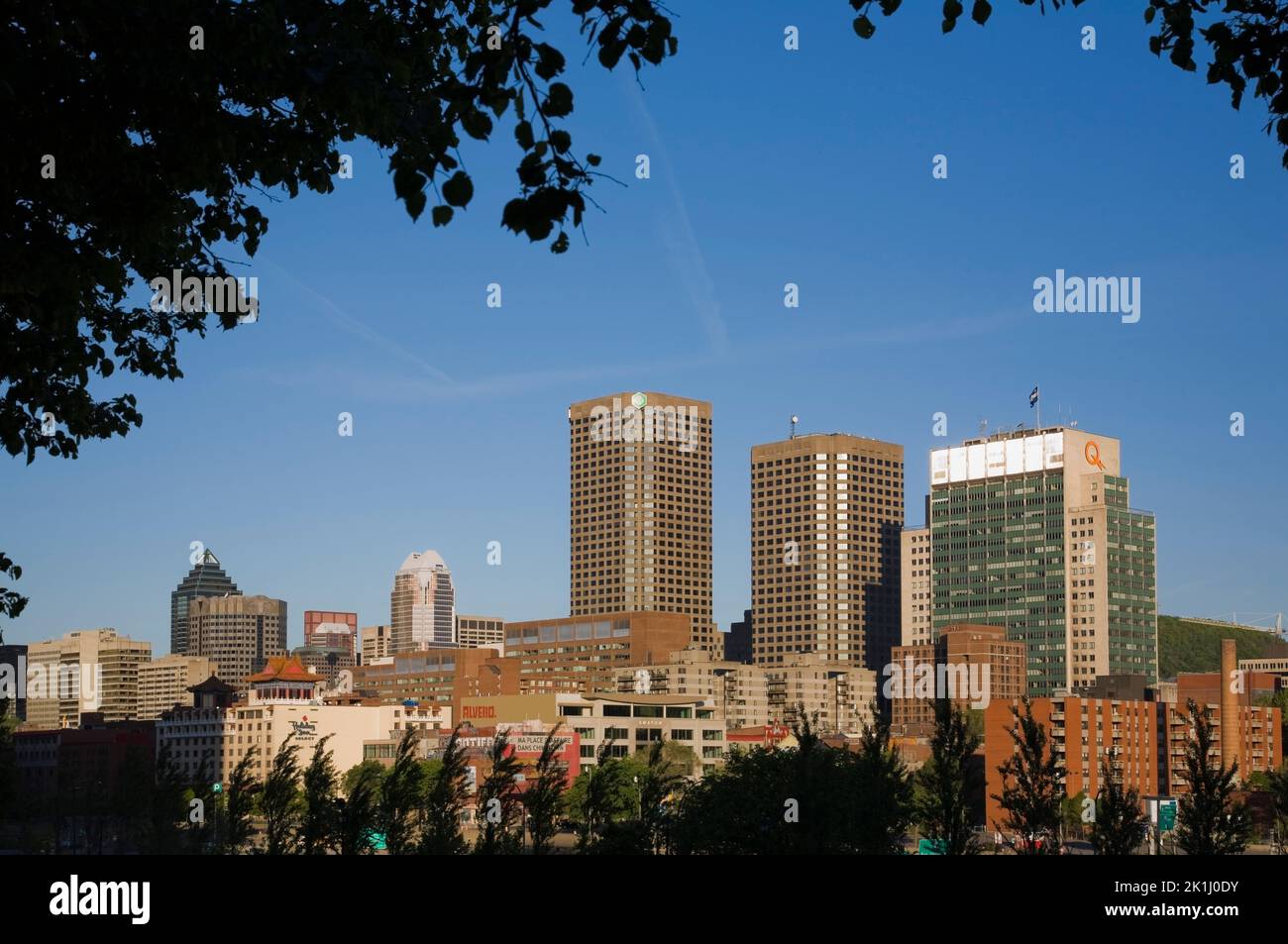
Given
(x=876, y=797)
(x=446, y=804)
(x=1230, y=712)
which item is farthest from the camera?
(x=1230, y=712)

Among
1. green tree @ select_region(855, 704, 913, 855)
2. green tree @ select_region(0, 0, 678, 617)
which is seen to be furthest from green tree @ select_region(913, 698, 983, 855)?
green tree @ select_region(0, 0, 678, 617)

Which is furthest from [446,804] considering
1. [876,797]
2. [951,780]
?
[951,780]

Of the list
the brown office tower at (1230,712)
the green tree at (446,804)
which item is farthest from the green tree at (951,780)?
the brown office tower at (1230,712)

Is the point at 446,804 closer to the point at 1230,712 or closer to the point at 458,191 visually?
the point at 458,191

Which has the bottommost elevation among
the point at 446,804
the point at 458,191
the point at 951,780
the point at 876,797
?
the point at 876,797

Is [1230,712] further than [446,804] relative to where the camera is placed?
Yes

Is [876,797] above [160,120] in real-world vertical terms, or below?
below

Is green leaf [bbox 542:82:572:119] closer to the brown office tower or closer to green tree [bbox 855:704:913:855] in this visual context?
green tree [bbox 855:704:913:855]

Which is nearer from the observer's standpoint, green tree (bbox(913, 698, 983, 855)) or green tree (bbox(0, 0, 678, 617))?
green tree (bbox(0, 0, 678, 617))

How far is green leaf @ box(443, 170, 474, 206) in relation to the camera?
10.4 m

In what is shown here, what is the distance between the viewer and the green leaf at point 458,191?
10.4 m

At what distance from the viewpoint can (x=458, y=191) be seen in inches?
409

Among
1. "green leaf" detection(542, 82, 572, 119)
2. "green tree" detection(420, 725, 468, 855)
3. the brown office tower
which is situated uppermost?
"green leaf" detection(542, 82, 572, 119)
